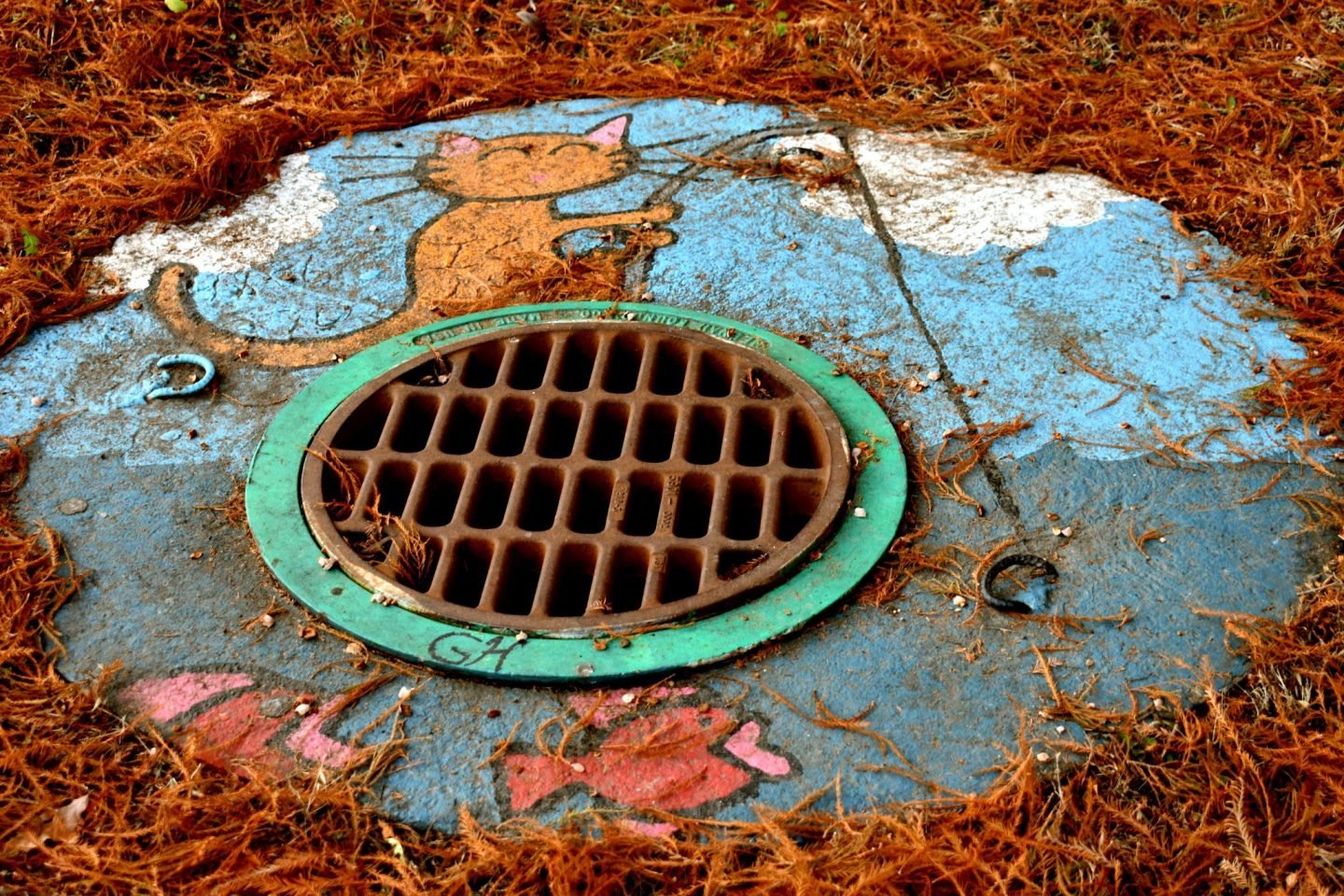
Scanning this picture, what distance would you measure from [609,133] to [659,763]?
184cm

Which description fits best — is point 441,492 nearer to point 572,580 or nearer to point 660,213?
point 572,580

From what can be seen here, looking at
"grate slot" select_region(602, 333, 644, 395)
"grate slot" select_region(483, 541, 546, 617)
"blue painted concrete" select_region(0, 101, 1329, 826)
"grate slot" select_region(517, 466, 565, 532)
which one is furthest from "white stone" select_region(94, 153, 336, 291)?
"grate slot" select_region(483, 541, 546, 617)

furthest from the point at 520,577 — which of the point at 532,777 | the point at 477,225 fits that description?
the point at 477,225

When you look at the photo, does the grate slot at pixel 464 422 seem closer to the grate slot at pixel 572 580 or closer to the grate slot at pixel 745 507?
the grate slot at pixel 572 580

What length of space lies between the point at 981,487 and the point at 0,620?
1.62 m

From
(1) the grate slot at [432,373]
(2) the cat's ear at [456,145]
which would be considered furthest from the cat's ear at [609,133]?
(1) the grate slot at [432,373]

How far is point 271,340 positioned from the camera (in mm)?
2338

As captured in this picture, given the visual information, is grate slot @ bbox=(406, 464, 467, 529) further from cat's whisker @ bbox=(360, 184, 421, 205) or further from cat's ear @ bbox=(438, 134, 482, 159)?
cat's ear @ bbox=(438, 134, 482, 159)

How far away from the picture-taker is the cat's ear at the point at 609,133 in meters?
2.91

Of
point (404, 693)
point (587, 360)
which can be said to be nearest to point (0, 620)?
point (404, 693)

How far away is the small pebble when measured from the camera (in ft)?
5.52

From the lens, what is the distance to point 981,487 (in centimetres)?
202

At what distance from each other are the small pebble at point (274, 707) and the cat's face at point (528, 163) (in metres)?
1.41

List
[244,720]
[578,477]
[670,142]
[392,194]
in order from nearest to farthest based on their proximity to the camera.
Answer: [244,720], [578,477], [392,194], [670,142]
